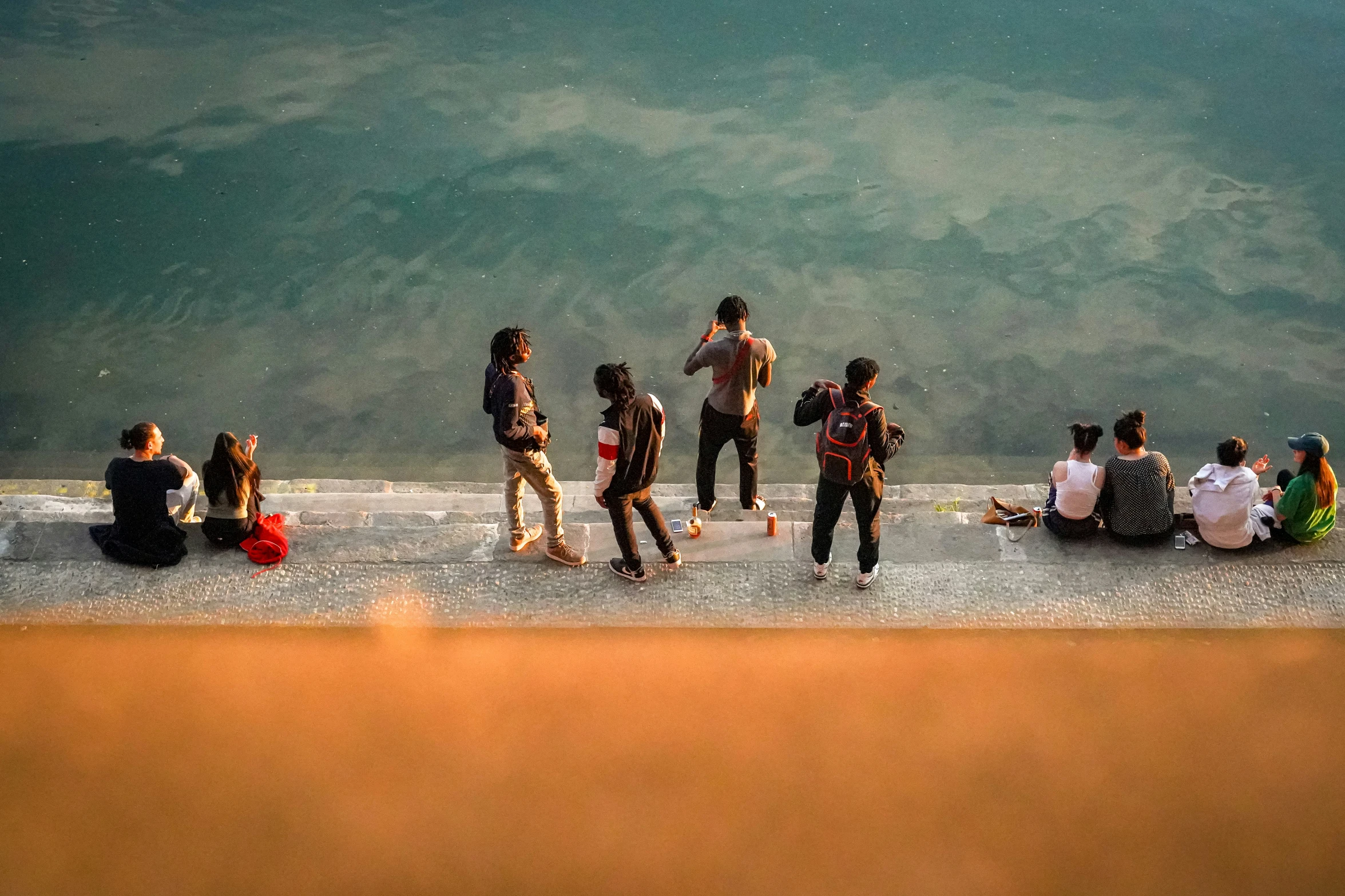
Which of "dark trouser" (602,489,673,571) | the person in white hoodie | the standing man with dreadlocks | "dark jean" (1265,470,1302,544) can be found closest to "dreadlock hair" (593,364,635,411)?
the standing man with dreadlocks

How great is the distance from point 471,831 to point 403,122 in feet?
29.1

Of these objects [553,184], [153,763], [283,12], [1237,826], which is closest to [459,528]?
[153,763]

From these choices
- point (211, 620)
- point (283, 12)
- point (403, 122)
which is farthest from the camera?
point (283, 12)

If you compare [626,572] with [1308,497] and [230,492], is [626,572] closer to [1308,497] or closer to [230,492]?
[230,492]

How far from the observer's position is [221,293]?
9.35 meters

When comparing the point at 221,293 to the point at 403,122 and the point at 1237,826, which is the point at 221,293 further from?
the point at 1237,826

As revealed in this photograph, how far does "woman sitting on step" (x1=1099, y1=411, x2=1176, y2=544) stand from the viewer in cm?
577

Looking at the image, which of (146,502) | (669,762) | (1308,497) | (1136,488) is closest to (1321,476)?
(1308,497)

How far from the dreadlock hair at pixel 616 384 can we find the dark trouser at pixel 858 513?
113 cm

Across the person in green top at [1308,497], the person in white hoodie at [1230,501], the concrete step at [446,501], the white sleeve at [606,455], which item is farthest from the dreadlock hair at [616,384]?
the person in green top at [1308,497]

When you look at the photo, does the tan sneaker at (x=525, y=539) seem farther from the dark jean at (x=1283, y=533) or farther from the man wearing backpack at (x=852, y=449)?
the dark jean at (x=1283, y=533)

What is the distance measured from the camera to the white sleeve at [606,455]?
5.21 m

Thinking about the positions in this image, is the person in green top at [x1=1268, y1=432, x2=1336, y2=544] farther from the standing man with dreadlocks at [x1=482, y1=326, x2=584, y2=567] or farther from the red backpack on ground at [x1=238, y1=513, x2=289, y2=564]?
the red backpack on ground at [x1=238, y1=513, x2=289, y2=564]

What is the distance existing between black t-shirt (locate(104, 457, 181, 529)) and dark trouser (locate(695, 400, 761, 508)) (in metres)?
2.88
